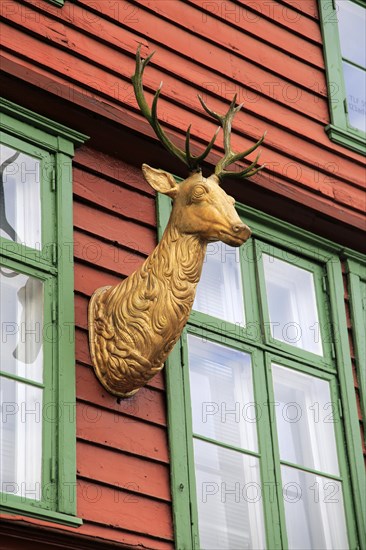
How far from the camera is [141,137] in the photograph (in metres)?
9.87

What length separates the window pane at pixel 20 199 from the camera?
9.03 metres

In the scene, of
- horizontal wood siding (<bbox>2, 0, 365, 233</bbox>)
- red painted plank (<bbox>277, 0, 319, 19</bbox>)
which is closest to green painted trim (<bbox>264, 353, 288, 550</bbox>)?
horizontal wood siding (<bbox>2, 0, 365, 233</bbox>)

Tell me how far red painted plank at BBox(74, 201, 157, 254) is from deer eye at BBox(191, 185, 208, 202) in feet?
2.36

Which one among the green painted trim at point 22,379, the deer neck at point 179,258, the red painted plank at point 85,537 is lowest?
the red painted plank at point 85,537

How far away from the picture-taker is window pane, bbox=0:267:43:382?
28.3 ft

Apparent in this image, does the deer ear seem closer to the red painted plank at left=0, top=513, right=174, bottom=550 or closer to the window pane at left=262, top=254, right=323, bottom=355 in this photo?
the window pane at left=262, top=254, right=323, bottom=355

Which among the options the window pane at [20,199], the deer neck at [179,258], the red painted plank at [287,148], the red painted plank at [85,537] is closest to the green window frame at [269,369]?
the red painted plank at [85,537]

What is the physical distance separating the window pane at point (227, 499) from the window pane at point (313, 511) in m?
0.26

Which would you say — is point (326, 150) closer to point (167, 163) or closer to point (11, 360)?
point (167, 163)

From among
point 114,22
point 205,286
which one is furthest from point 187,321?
point 114,22

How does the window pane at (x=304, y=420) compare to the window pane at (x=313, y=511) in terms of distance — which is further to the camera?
the window pane at (x=304, y=420)

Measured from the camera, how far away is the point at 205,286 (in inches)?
392

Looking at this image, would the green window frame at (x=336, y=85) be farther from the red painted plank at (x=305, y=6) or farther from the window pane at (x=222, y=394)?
the window pane at (x=222, y=394)

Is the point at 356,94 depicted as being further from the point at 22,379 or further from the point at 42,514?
the point at 42,514
